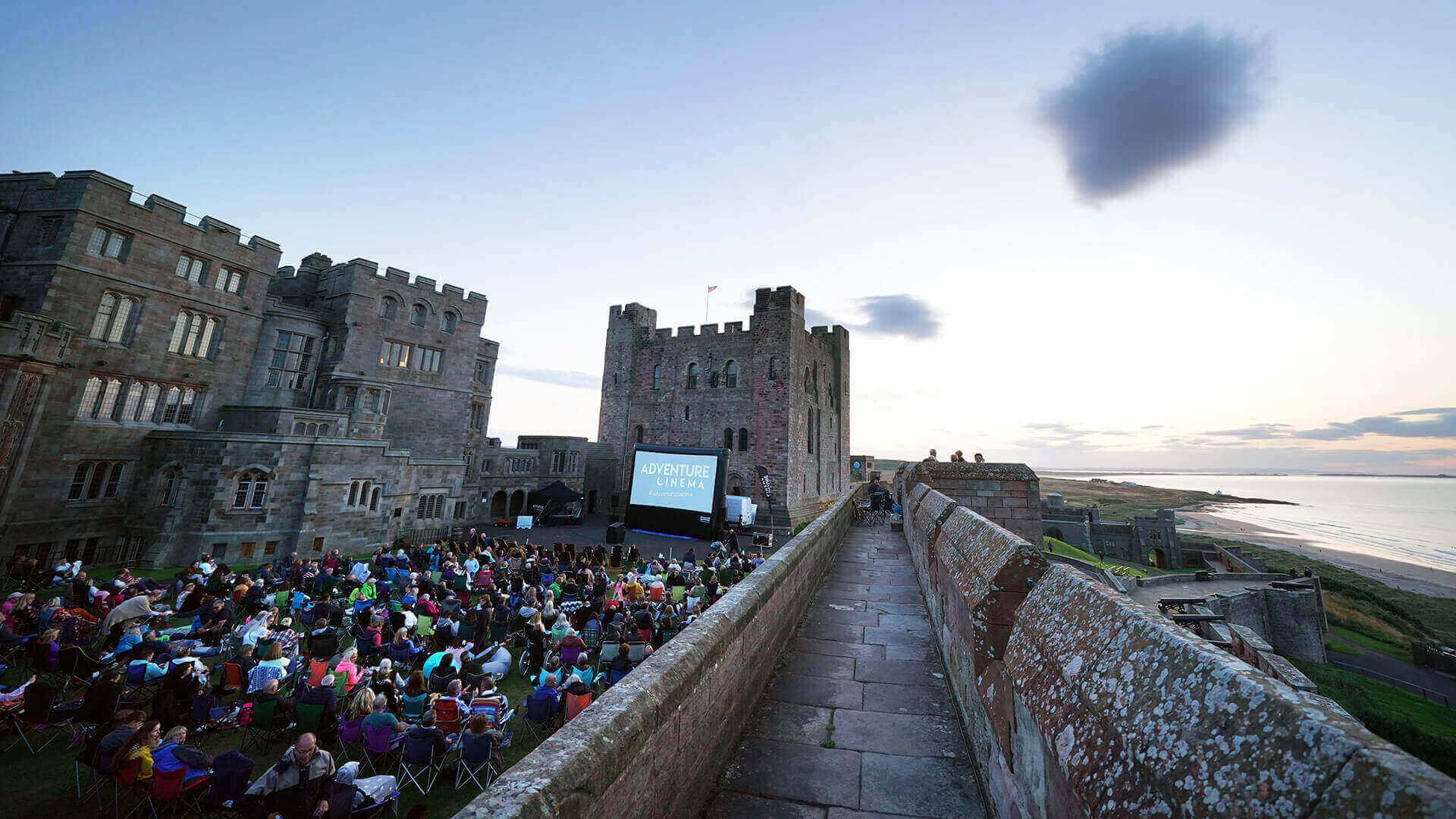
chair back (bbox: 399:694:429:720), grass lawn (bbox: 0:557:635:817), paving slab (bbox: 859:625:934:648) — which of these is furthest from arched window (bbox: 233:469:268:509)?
paving slab (bbox: 859:625:934:648)

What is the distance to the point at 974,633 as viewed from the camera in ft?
12.0

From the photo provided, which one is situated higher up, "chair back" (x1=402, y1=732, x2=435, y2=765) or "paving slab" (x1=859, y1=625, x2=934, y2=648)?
"paving slab" (x1=859, y1=625, x2=934, y2=648)

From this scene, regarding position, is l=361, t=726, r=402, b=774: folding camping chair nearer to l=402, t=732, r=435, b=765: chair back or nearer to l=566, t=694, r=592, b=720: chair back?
l=402, t=732, r=435, b=765: chair back

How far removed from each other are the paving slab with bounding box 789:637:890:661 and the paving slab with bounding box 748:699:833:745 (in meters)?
1.32

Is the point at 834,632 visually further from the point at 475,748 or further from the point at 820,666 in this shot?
the point at 475,748

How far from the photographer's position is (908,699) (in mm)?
5012

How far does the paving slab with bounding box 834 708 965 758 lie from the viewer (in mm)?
4191

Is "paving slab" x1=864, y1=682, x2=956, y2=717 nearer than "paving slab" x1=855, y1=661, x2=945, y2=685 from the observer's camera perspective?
Yes

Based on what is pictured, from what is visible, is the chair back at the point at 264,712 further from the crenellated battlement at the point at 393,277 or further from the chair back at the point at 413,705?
the crenellated battlement at the point at 393,277

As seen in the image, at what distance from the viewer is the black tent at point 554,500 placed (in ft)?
106

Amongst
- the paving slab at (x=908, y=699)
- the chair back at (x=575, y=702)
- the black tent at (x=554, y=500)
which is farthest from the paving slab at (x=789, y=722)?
the black tent at (x=554, y=500)

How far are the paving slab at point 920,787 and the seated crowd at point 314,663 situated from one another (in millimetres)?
2483

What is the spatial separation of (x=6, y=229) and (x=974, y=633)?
1251 inches

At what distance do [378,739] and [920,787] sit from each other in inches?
245
